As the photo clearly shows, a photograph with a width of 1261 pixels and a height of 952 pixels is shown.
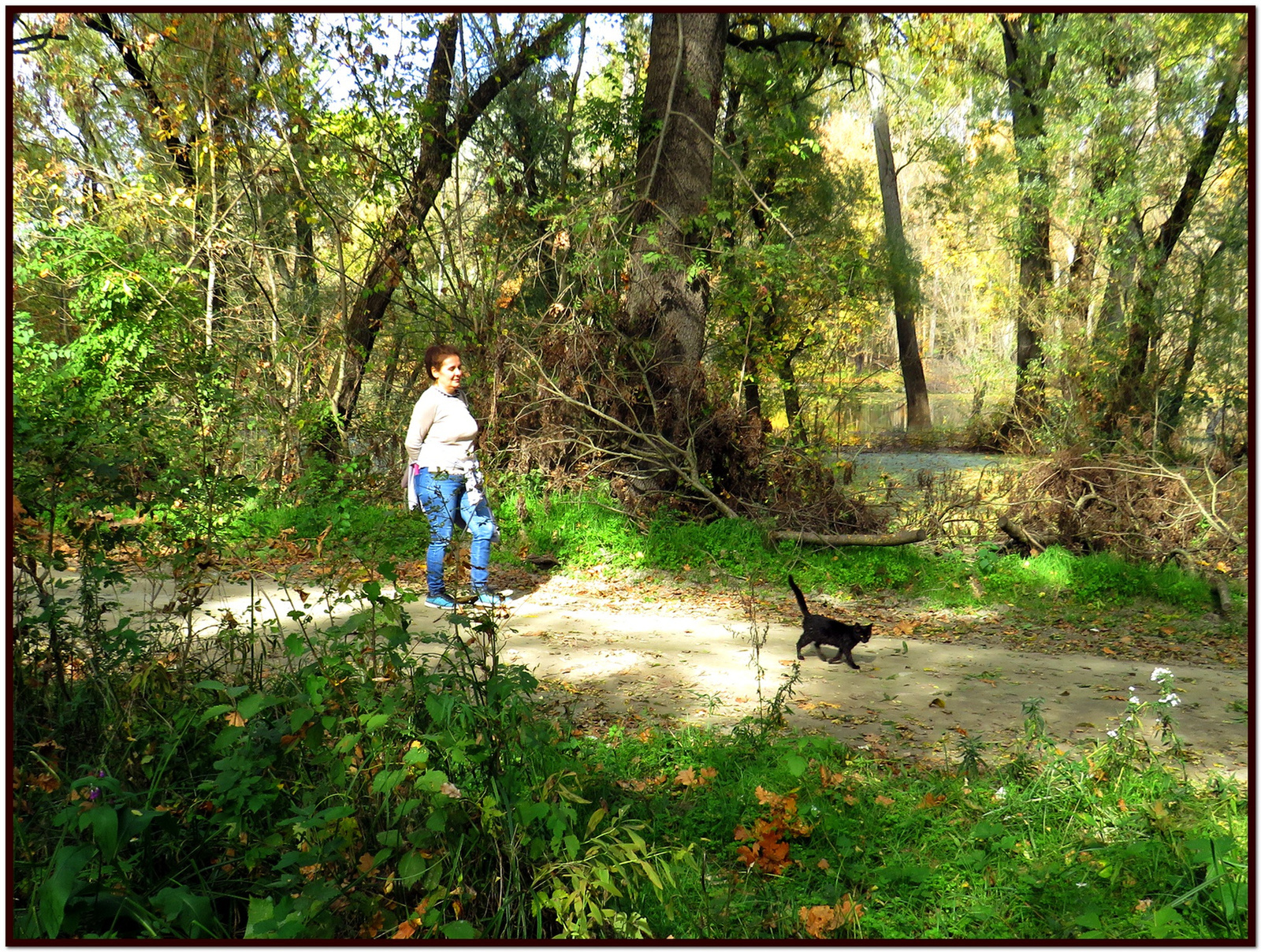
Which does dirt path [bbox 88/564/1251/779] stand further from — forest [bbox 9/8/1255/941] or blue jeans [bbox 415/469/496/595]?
blue jeans [bbox 415/469/496/595]

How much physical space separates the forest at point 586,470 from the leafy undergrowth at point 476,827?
1.0 inches

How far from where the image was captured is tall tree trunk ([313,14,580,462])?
12836mm

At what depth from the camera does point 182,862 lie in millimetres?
3346

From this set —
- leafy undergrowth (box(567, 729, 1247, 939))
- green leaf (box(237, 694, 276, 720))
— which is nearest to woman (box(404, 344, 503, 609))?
leafy undergrowth (box(567, 729, 1247, 939))

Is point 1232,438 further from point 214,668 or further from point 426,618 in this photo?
point 214,668

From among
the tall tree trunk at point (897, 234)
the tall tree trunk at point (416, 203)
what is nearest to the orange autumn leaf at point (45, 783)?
the tall tree trunk at point (416, 203)

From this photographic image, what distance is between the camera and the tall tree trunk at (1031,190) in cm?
1516

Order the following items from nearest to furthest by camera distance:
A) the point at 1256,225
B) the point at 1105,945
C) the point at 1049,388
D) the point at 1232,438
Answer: the point at 1105,945 → the point at 1256,225 → the point at 1232,438 → the point at 1049,388

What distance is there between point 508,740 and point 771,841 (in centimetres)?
127

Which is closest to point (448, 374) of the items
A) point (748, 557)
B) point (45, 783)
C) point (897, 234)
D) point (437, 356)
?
point (437, 356)

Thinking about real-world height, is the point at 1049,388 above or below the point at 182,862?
above

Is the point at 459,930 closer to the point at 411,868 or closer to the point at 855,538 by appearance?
the point at 411,868

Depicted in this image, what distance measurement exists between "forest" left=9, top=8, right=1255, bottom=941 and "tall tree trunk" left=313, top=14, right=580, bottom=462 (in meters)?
0.07

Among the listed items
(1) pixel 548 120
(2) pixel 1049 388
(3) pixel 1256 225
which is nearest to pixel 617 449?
(1) pixel 548 120
